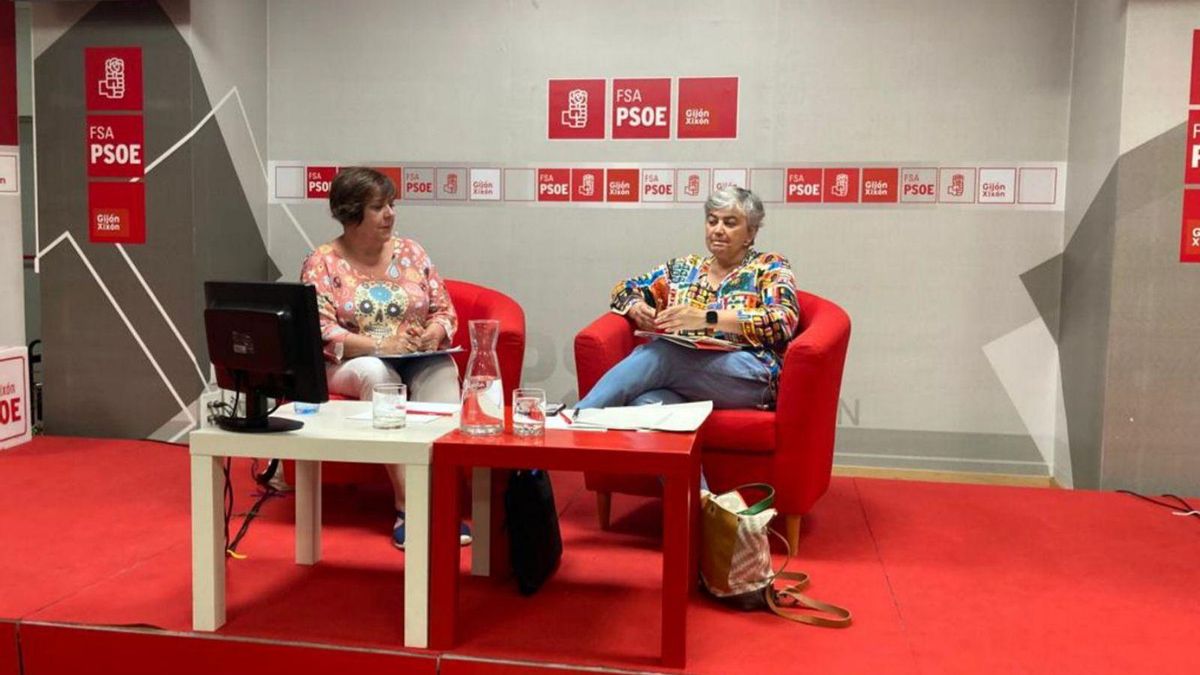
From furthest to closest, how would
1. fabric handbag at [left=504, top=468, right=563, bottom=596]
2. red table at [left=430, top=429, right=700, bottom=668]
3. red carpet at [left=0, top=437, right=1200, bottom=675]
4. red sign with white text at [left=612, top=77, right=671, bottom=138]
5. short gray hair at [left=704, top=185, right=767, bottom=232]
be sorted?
1. red sign with white text at [left=612, top=77, right=671, bottom=138]
2. short gray hair at [left=704, top=185, right=767, bottom=232]
3. fabric handbag at [left=504, top=468, right=563, bottom=596]
4. red carpet at [left=0, top=437, right=1200, bottom=675]
5. red table at [left=430, top=429, right=700, bottom=668]

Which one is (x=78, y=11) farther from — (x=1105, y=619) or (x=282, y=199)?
(x=1105, y=619)

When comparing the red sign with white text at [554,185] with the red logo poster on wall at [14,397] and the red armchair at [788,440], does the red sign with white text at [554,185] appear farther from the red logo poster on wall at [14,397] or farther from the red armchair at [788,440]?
the red logo poster on wall at [14,397]

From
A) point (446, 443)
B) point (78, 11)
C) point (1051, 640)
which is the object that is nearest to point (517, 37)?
point (78, 11)

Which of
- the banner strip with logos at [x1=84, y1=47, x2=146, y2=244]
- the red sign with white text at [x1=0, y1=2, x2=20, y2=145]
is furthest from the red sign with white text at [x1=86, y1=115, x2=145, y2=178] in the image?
the red sign with white text at [x1=0, y1=2, x2=20, y2=145]

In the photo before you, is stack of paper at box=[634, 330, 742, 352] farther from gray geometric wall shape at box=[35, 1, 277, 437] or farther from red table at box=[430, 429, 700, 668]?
gray geometric wall shape at box=[35, 1, 277, 437]

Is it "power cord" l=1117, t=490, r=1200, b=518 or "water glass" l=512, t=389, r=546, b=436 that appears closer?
"water glass" l=512, t=389, r=546, b=436

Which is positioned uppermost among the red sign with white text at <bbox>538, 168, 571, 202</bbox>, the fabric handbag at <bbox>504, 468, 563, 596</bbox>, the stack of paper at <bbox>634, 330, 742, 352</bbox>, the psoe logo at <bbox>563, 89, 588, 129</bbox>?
the psoe logo at <bbox>563, 89, 588, 129</bbox>

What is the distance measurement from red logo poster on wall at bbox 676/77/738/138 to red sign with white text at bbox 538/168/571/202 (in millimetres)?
584

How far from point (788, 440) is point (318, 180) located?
2832mm

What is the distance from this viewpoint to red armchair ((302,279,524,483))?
334 cm

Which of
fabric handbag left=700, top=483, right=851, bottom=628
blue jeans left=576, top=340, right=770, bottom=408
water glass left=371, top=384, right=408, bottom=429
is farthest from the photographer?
blue jeans left=576, top=340, right=770, bottom=408

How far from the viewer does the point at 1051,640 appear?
248 centimetres

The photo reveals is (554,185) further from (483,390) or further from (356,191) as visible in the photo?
(483,390)

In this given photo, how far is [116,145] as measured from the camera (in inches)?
177
